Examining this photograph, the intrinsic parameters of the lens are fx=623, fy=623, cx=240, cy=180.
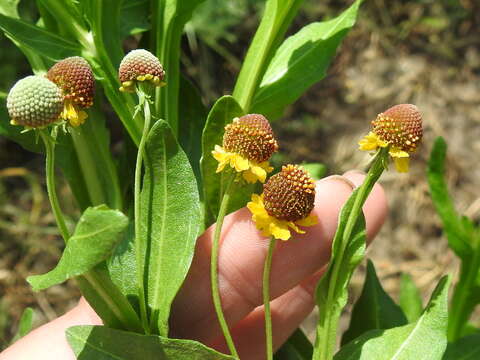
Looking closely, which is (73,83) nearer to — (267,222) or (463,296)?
(267,222)

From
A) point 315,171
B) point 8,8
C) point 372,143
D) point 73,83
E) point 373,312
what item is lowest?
point 373,312

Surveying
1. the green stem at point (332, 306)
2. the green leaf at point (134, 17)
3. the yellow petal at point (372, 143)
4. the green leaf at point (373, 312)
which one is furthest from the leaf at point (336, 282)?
the green leaf at point (134, 17)

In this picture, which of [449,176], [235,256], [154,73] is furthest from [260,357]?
[449,176]

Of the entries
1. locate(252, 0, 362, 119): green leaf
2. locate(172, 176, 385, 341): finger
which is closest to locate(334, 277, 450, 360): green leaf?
locate(172, 176, 385, 341): finger

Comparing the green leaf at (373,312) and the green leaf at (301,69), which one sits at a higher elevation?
the green leaf at (301,69)

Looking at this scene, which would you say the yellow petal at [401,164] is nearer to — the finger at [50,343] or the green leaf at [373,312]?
the green leaf at [373,312]

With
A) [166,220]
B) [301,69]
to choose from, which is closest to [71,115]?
[166,220]
